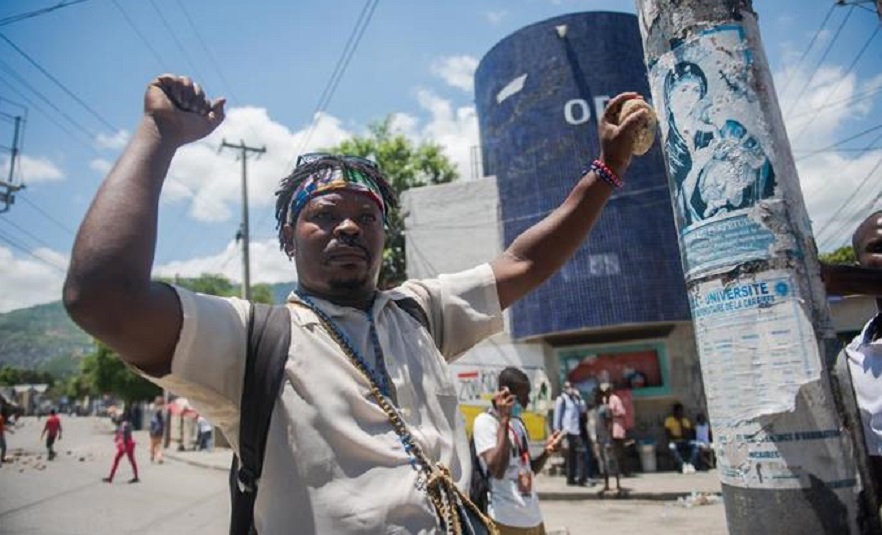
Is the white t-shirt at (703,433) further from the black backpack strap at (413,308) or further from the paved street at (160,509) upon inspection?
the black backpack strap at (413,308)

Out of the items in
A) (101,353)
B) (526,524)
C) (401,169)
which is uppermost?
(401,169)

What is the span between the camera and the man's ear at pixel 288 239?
1757mm

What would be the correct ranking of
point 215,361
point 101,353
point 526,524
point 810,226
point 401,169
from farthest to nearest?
1. point 101,353
2. point 401,169
3. point 526,524
4. point 810,226
5. point 215,361

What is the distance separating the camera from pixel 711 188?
1752mm

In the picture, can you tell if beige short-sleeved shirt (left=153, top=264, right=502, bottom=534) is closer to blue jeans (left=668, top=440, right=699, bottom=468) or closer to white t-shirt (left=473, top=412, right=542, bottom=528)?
white t-shirt (left=473, top=412, right=542, bottom=528)

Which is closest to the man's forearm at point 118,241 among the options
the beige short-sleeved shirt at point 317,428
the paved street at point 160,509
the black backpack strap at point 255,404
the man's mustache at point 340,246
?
the beige short-sleeved shirt at point 317,428

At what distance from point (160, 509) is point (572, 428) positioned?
309 inches

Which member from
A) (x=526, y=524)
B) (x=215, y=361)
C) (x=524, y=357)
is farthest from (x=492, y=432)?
(x=524, y=357)

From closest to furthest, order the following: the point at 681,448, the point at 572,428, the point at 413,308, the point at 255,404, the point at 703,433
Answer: the point at 255,404 → the point at 413,308 → the point at 572,428 → the point at 703,433 → the point at 681,448

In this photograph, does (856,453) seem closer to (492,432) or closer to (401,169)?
(492,432)

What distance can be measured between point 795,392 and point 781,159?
70 cm

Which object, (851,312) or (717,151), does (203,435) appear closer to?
(851,312)

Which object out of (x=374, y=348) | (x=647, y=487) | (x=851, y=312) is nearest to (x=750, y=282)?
(x=374, y=348)

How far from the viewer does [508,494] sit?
3.89 m
